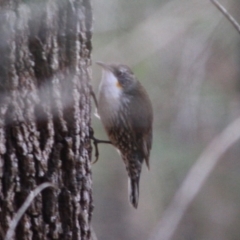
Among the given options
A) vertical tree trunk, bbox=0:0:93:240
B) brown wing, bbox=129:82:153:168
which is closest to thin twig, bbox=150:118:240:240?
vertical tree trunk, bbox=0:0:93:240

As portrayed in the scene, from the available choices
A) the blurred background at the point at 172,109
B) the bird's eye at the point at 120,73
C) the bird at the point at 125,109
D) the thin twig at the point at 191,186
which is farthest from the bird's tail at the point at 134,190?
the thin twig at the point at 191,186

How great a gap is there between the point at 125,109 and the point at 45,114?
136cm

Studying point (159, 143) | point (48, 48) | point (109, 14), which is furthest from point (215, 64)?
point (48, 48)

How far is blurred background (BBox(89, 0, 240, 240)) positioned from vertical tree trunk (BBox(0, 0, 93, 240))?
5.06ft

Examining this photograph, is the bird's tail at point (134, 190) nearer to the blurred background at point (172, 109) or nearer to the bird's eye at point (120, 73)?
the blurred background at point (172, 109)

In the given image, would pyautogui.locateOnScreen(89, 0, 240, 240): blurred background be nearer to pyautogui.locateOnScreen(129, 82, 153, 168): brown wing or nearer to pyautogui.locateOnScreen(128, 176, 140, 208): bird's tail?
pyautogui.locateOnScreen(129, 82, 153, 168): brown wing

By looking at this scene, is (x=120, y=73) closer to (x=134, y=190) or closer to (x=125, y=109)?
(x=125, y=109)

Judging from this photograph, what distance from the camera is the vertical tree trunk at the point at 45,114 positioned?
2.36 meters

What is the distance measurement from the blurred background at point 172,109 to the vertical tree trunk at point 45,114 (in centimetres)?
Answer: 154

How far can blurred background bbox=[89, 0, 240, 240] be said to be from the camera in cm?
471

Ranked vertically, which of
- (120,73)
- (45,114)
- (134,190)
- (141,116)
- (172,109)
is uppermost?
(120,73)

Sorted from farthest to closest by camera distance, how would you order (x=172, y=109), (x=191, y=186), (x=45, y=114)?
(x=172, y=109) → (x=191, y=186) → (x=45, y=114)

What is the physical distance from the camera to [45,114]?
250cm

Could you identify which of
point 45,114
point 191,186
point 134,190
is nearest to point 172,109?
point 134,190
